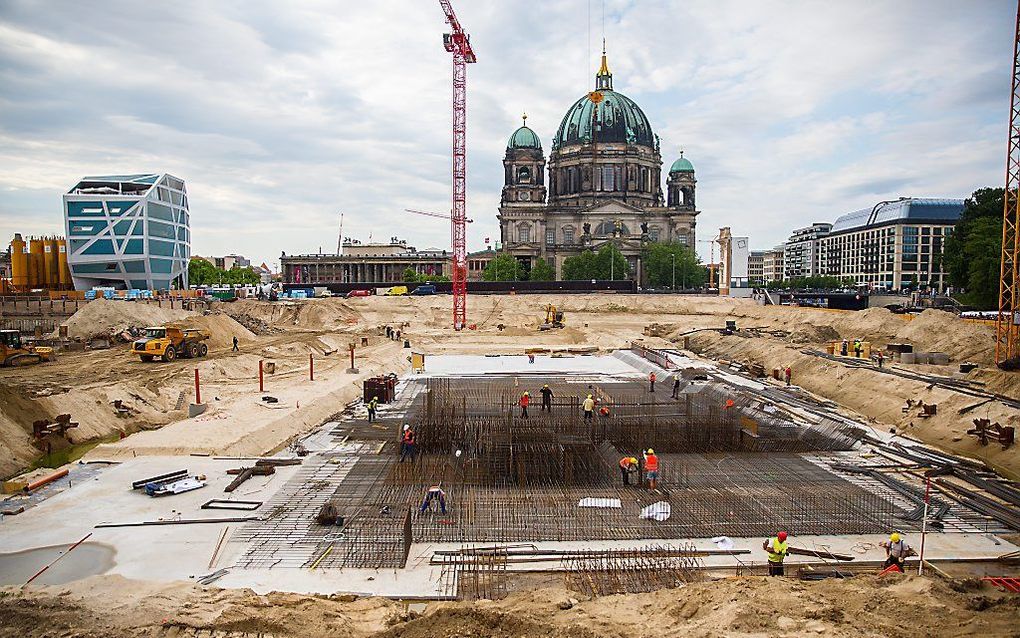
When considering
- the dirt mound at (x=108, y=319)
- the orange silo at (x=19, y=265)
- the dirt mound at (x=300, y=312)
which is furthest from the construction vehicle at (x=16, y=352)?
the orange silo at (x=19, y=265)

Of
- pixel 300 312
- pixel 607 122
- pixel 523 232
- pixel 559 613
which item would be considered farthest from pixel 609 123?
pixel 559 613

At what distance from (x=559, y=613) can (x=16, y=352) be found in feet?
109

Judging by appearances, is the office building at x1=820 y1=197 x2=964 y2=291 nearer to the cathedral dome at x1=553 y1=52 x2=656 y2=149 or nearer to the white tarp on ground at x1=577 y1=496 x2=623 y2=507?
the cathedral dome at x1=553 y1=52 x2=656 y2=149

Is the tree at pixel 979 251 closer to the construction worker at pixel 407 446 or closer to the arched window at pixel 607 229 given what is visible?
the construction worker at pixel 407 446

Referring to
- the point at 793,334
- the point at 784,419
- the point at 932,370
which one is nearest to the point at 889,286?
the point at 793,334

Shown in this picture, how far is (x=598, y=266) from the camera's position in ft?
298

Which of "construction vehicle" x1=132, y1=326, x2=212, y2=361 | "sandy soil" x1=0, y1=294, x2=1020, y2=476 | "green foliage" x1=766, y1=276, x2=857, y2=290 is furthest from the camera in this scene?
"green foliage" x1=766, y1=276, x2=857, y2=290

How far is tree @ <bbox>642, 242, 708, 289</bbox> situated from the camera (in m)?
91.4

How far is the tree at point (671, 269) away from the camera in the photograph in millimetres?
91438

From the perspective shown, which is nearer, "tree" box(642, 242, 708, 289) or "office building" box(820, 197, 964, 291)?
"tree" box(642, 242, 708, 289)

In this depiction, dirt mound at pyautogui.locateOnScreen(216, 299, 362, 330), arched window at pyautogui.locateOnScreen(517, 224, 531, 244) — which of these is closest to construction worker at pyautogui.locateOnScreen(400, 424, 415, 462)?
dirt mound at pyautogui.locateOnScreen(216, 299, 362, 330)

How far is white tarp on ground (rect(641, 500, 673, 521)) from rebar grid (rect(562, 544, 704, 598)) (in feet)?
4.20

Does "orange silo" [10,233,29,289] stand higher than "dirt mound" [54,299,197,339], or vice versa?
"orange silo" [10,233,29,289]

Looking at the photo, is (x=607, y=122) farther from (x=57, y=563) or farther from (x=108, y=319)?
(x=57, y=563)
